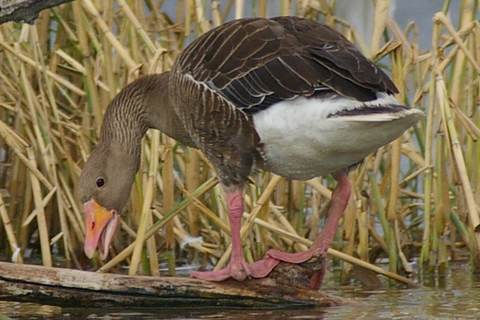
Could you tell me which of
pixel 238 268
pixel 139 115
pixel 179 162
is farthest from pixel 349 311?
pixel 179 162

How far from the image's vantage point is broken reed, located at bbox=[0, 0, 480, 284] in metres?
5.80

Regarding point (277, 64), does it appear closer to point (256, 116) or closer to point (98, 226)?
point (256, 116)

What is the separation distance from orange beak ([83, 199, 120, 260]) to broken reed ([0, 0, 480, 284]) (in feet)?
0.43

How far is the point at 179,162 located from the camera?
6.51 m

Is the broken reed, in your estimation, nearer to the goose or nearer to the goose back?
the goose

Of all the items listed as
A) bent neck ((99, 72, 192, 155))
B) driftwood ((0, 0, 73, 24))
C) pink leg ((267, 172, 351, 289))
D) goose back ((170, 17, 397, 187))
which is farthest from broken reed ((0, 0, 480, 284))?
driftwood ((0, 0, 73, 24))

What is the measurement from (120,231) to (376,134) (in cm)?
235

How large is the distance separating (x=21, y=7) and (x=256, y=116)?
5.41ft

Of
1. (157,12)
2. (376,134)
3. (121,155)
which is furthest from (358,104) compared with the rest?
(157,12)

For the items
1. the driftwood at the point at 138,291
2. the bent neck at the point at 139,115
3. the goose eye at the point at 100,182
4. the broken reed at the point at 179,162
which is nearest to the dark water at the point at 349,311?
the driftwood at the point at 138,291

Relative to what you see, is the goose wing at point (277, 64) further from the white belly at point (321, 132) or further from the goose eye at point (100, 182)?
the goose eye at point (100, 182)

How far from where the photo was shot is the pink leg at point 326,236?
5.11 meters

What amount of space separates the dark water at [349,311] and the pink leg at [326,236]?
0.87 ft

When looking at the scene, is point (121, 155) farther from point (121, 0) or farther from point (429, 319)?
point (429, 319)
